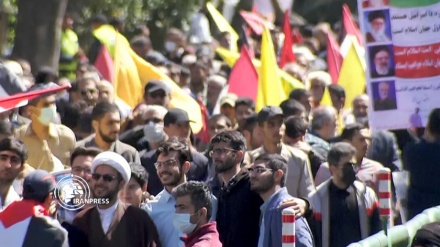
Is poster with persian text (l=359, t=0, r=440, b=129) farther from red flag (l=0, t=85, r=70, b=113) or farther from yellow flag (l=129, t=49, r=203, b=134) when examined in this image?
yellow flag (l=129, t=49, r=203, b=134)

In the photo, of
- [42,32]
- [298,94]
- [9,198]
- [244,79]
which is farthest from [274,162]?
[42,32]

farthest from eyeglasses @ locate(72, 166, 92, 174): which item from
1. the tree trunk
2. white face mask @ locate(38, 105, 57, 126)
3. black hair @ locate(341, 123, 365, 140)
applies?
the tree trunk

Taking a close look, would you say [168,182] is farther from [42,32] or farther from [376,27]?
[42,32]

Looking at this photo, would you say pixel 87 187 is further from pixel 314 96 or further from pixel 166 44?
pixel 166 44

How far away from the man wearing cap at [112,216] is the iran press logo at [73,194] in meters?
0.24

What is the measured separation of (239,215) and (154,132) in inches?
101

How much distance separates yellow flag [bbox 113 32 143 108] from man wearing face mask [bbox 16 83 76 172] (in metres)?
3.15

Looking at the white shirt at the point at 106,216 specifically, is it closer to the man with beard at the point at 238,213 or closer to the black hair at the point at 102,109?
the man with beard at the point at 238,213

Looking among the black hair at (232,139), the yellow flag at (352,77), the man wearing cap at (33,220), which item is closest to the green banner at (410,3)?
the black hair at (232,139)

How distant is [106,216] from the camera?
11.5 meters

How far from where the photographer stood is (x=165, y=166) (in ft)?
41.4

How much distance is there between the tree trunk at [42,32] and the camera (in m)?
20.3

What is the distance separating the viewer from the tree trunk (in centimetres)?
2030

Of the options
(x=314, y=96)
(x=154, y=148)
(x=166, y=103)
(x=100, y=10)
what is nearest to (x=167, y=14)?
(x=100, y=10)
